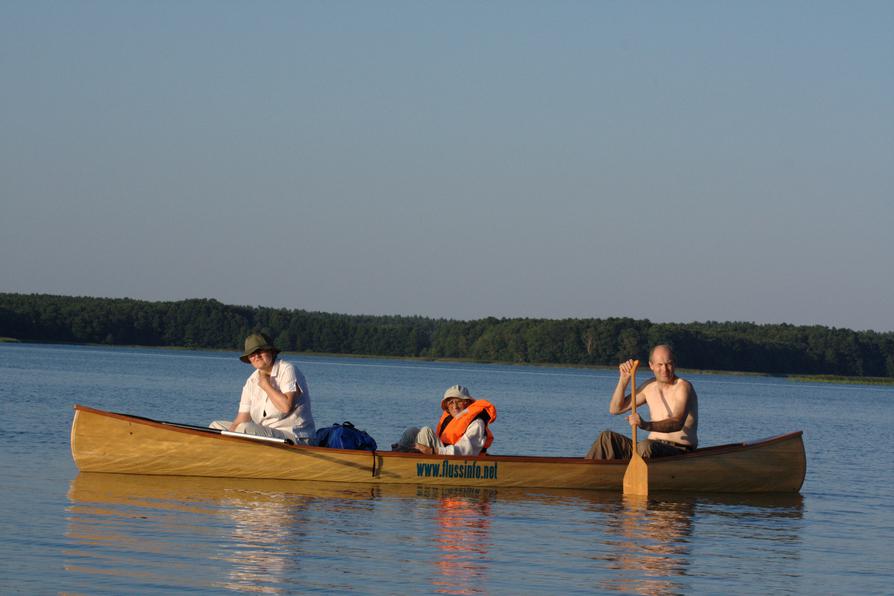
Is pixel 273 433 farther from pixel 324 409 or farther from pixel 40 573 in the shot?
pixel 324 409

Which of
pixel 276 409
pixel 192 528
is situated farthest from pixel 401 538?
pixel 276 409

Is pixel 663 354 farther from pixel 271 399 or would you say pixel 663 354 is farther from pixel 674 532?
pixel 271 399

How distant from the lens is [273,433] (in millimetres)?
13609

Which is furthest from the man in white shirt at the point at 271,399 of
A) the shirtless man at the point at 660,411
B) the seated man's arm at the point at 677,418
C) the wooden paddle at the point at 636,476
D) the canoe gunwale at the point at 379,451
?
the seated man's arm at the point at 677,418

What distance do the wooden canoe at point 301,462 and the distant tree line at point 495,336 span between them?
8584 centimetres

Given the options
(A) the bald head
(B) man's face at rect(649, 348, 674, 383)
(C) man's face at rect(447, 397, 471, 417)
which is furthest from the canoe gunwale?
(A) the bald head

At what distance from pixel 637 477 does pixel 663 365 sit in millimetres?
1403

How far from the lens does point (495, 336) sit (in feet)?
401

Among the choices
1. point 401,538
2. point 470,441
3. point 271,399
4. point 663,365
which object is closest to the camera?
point 401,538

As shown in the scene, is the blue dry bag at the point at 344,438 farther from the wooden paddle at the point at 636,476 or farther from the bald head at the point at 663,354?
the bald head at the point at 663,354

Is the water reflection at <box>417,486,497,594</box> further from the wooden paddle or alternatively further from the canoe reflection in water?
the wooden paddle

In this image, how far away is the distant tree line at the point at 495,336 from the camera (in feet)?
350

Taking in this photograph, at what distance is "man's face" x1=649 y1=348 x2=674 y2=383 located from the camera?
45.1ft

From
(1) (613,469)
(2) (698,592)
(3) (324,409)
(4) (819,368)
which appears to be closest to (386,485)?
(1) (613,469)
